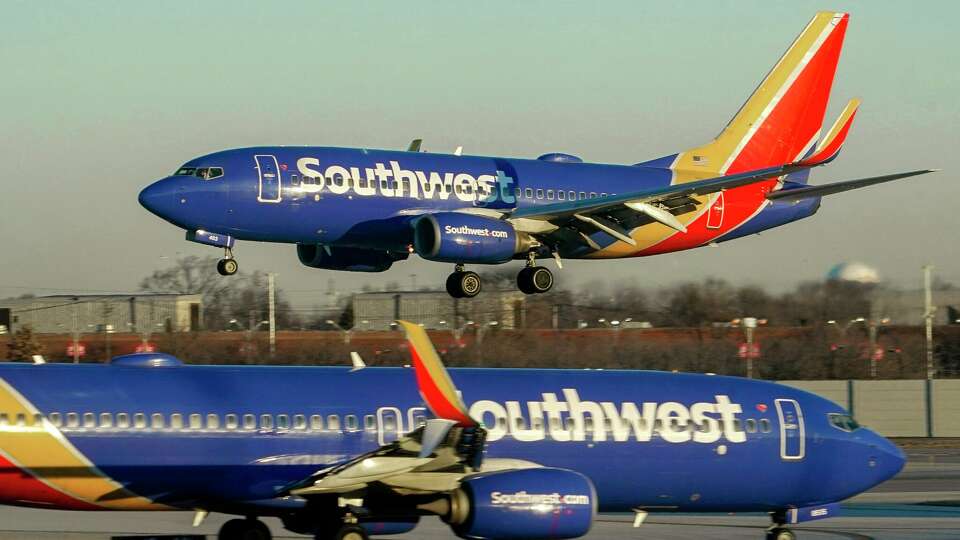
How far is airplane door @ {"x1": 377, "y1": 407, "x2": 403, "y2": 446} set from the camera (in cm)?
2395

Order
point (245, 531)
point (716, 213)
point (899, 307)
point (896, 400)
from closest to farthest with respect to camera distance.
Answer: point (245, 531) → point (716, 213) → point (896, 400) → point (899, 307)

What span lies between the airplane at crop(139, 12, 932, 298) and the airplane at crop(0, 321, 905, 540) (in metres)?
9.45

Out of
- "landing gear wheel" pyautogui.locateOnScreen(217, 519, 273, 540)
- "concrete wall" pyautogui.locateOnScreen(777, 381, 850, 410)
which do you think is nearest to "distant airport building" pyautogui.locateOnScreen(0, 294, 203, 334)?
"concrete wall" pyautogui.locateOnScreen(777, 381, 850, 410)

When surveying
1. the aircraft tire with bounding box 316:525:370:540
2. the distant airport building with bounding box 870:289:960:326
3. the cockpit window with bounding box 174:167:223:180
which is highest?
the cockpit window with bounding box 174:167:223:180

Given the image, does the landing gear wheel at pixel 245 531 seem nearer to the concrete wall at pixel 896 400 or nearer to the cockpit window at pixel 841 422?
the cockpit window at pixel 841 422

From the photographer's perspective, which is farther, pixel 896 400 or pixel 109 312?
pixel 109 312

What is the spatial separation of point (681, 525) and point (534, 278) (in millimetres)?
7882

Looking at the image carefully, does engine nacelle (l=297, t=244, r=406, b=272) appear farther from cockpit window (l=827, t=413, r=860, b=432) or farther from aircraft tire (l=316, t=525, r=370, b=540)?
aircraft tire (l=316, t=525, r=370, b=540)

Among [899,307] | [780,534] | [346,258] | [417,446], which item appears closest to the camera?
[417,446]

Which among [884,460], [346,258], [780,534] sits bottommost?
[780,534]

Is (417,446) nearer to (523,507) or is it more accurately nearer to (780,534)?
(523,507)

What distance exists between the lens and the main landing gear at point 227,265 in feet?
114

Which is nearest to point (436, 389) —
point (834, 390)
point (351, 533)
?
point (351, 533)

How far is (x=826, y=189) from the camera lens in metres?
37.8
